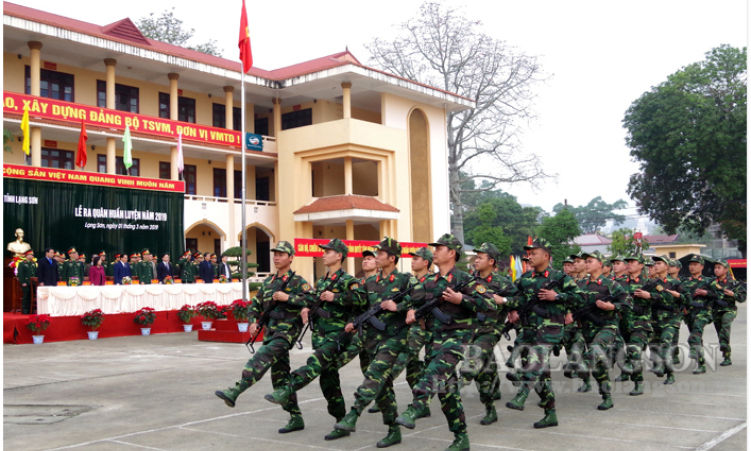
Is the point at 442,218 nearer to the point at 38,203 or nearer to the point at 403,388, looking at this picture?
the point at 38,203

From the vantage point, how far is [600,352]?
8.21m

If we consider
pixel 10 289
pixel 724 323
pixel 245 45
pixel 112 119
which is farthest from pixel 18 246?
pixel 724 323

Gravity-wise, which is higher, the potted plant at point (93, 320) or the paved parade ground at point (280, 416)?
the potted plant at point (93, 320)

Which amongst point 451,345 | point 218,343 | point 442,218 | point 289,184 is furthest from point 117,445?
point 442,218

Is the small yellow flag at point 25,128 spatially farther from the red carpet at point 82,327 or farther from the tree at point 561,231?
→ the tree at point 561,231

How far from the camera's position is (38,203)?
21953 millimetres

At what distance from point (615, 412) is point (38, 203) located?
19165 mm

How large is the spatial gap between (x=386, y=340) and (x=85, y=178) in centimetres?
1911

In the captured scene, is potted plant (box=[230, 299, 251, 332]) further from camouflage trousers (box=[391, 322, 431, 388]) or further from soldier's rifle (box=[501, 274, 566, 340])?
camouflage trousers (box=[391, 322, 431, 388])

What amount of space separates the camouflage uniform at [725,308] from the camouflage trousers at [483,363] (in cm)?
606

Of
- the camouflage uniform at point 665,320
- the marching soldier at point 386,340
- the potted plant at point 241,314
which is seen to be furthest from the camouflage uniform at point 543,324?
the potted plant at point 241,314

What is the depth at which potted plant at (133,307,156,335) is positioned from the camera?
19.3 meters

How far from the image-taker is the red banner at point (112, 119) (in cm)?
2570

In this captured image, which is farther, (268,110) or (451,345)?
(268,110)
